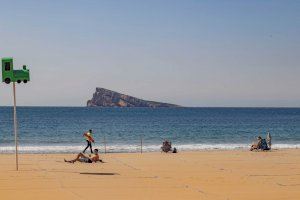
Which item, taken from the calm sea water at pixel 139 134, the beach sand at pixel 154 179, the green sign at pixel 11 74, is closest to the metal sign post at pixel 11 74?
the green sign at pixel 11 74

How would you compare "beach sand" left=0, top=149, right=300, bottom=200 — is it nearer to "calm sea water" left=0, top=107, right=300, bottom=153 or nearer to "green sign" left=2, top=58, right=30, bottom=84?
"green sign" left=2, top=58, right=30, bottom=84

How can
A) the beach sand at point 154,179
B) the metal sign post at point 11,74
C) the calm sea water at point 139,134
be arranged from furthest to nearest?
the calm sea water at point 139,134, the metal sign post at point 11,74, the beach sand at point 154,179

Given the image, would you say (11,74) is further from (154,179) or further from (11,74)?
(154,179)

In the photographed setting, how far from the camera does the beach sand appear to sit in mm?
14000

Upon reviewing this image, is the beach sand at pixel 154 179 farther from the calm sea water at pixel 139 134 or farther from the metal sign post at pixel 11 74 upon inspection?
the calm sea water at pixel 139 134

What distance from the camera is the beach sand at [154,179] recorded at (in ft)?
45.9

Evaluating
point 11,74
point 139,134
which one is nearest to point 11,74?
point 11,74

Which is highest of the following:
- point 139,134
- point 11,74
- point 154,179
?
point 11,74

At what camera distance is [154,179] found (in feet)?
55.9

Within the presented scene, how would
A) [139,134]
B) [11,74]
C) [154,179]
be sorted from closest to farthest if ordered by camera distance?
[154,179]
[11,74]
[139,134]

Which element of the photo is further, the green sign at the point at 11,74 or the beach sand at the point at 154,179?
the green sign at the point at 11,74

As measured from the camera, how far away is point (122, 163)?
2242 cm

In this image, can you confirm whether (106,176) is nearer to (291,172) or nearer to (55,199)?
(55,199)

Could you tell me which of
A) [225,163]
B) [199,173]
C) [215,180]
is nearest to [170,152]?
[225,163]
